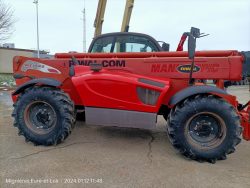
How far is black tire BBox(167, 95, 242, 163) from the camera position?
12.2 feet

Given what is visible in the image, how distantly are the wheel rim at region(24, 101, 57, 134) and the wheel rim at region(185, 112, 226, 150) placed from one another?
2225mm

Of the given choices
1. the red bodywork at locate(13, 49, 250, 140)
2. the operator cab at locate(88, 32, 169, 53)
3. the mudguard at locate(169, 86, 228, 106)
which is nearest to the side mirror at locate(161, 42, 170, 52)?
the operator cab at locate(88, 32, 169, 53)

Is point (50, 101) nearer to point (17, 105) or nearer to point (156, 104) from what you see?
point (17, 105)

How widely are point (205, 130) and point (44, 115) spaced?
2.63m

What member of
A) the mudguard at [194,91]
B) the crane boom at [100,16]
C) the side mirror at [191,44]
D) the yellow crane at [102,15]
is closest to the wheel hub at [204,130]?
the mudguard at [194,91]

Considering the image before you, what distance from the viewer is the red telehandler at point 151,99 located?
380 cm

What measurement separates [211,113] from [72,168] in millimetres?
2100

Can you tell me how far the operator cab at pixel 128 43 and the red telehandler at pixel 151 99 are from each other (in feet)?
2.63

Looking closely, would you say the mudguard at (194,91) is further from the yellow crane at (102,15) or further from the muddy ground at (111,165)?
the yellow crane at (102,15)

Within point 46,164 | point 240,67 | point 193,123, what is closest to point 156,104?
point 193,123

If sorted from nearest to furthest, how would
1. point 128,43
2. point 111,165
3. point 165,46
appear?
point 111,165
point 128,43
point 165,46

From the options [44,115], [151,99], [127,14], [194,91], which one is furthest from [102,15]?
[194,91]

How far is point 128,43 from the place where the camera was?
5.57 metres

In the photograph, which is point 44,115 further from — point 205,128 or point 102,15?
point 102,15
